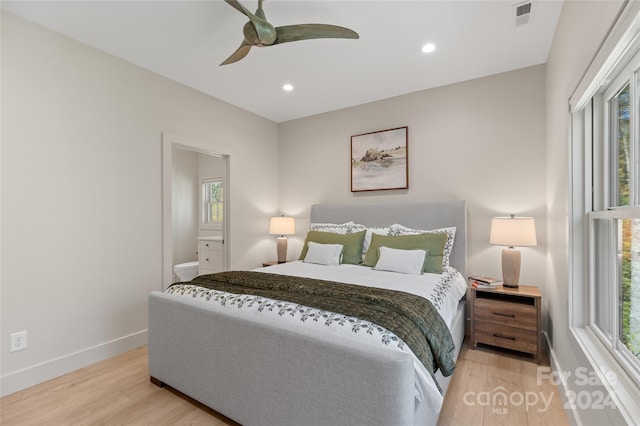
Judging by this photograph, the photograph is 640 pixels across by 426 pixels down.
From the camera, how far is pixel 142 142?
283 cm

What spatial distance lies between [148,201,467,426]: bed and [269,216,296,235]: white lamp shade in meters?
1.60

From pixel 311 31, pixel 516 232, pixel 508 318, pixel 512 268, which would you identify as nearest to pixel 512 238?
pixel 516 232

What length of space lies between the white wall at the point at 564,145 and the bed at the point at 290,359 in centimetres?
67

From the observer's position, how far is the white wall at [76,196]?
82.2 inches

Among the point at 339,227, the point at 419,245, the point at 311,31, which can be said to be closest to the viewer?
the point at 311,31

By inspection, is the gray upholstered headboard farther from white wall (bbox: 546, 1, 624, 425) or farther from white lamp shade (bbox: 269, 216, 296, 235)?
white wall (bbox: 546, 1, 624, 425)

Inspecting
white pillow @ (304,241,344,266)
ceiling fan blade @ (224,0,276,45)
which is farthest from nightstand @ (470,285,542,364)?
ceiling fan blade @ (224,0,276,45)

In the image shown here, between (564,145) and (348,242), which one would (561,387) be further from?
(348,242)

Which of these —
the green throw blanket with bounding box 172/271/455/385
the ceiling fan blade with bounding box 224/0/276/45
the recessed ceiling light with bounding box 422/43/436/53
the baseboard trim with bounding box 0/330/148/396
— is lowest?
the baseboard trim with bounding box 0/330/148/396

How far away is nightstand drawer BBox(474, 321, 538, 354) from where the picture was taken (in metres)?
2.39

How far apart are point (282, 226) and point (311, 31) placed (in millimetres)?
2668

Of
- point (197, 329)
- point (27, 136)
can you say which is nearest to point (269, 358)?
point (197, 329)

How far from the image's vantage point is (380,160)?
363 cm

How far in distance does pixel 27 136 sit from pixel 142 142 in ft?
2.69
